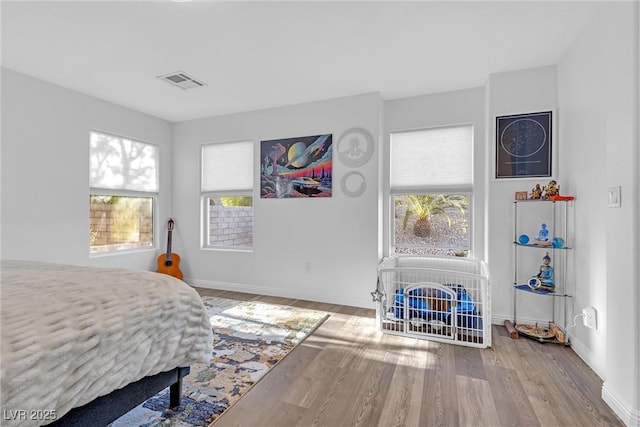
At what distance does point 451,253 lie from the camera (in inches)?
134

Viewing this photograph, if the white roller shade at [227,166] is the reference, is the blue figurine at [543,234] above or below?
below

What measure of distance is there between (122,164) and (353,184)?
9.74ft

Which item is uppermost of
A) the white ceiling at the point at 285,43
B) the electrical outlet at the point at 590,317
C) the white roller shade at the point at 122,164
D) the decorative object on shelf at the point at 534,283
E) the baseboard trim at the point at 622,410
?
the white ceiling at the point at 285,43

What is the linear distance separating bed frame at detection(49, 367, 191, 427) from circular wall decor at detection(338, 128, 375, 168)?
104 inches

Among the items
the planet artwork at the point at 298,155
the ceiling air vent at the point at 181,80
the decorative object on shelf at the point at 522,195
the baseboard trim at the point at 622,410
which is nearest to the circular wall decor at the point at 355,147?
the planet artwork at the point at 298,155

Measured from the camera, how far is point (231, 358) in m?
2.20

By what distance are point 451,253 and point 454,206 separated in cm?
53

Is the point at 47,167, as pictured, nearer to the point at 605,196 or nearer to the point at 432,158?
the point at 432,158

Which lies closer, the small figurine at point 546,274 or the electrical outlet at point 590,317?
the electrical outlet at point 590,317

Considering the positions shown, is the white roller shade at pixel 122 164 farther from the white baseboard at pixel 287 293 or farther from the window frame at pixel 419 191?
the window frame at pixel 419 191

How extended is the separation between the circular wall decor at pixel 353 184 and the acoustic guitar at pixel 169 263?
8.67ft

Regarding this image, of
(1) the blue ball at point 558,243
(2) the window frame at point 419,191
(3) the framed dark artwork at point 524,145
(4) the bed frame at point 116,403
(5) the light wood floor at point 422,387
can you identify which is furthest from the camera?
(2) the window frame at point 419,191

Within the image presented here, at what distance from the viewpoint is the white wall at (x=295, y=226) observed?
344cm

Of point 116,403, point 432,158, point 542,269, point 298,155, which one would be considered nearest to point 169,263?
point 298,155
